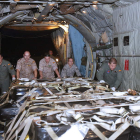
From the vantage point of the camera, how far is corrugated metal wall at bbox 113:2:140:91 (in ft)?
18.2

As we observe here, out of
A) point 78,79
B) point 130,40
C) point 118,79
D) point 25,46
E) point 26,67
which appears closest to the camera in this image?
point 78,79

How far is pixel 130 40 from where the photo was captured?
5.85 m

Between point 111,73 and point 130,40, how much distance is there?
3.77ft

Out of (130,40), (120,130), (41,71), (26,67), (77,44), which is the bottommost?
(120,130)

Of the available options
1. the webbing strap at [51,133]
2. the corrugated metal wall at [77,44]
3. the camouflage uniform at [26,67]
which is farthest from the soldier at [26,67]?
the webbing strap at [51,133]

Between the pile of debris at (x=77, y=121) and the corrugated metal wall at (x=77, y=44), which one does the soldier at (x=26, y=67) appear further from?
the pile of debris at (x=77, y=121)

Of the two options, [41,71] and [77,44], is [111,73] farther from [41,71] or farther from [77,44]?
[77,44]

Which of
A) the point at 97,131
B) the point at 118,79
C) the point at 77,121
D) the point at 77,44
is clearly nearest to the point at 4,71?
the point at 118,79

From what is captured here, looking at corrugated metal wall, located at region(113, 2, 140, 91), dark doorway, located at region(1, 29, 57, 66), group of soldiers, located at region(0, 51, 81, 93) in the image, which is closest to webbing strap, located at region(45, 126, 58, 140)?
corrugated metal wall, located at region(113, 2, 140, 91)

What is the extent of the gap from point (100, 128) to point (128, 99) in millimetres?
1123

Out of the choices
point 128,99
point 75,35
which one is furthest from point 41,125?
point 75,35

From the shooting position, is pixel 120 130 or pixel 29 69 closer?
pixel 120 130

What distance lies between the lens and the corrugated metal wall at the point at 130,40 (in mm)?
5555

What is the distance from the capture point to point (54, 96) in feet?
10.6
